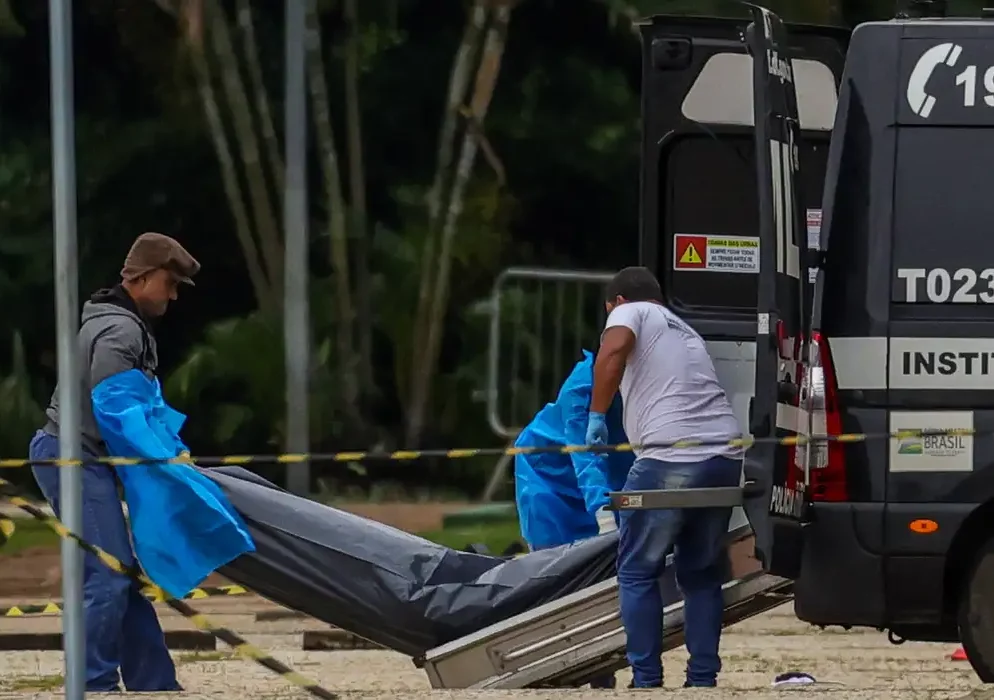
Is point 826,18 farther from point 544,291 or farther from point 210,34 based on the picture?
point 210,34

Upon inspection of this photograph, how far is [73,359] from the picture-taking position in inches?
219

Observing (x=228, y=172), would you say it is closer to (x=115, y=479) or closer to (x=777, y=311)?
(x=115, y=479)

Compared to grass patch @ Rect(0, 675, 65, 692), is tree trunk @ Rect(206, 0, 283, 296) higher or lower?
higher

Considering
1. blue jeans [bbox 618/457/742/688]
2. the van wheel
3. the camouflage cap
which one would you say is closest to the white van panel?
blue jeans [bbox 618/457/742/688]

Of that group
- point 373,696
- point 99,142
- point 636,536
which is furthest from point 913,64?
point 99,142

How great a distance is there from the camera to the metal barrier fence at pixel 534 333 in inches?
580

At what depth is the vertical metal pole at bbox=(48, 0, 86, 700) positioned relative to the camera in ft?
18.0

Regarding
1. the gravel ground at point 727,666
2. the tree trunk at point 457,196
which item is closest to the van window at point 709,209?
the gravel ground at point 727,666

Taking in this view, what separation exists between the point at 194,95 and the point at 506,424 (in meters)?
5.19

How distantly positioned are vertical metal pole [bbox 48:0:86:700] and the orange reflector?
2.63 meters

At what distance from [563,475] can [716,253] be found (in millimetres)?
1253

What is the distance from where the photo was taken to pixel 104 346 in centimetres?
734

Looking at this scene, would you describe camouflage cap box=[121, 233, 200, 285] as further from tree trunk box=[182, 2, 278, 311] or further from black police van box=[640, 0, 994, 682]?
tree trunk box=[182, 2, 278, 311]

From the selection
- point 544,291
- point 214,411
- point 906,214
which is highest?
point 906,214
